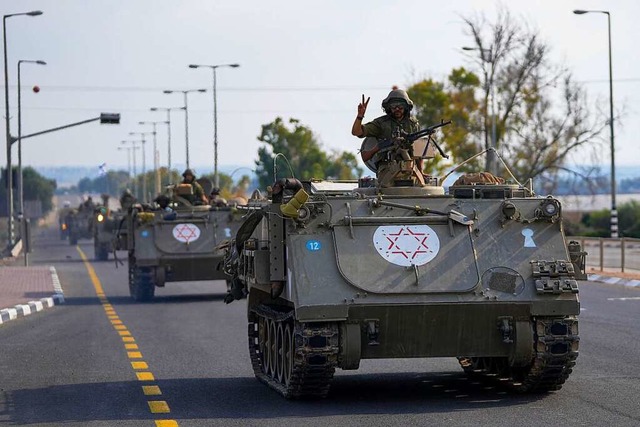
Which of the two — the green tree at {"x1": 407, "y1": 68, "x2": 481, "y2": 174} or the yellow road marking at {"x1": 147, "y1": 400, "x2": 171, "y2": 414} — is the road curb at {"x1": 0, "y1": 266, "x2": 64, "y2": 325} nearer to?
the yellow road marking at {"x1": 147, "y1": 400, "x2": 171, "y2": 414}

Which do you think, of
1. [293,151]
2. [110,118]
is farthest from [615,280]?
[293,151]

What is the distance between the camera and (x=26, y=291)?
107 ft

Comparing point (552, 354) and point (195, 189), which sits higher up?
point (195, 189)

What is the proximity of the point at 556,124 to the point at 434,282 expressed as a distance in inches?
1826

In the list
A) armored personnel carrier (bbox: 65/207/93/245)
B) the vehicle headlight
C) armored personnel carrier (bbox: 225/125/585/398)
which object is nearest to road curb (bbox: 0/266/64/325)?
armored personnel carrier (bbox: 225/125/585/398)

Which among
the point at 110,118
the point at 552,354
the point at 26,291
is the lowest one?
the point at 26,291

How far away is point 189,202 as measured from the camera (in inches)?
1225

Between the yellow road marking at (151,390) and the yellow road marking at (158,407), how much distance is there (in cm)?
63

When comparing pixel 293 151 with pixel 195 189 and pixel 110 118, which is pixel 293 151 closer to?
pixel 110 118

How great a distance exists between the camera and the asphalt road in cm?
1161

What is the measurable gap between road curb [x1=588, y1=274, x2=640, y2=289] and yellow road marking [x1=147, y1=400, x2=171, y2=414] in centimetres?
1902

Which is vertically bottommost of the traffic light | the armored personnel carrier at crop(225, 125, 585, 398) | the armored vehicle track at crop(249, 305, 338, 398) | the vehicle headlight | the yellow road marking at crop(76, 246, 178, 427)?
the yellow road marking at crop(76, 246, 178, 427)

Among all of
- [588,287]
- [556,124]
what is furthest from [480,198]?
[556,124]

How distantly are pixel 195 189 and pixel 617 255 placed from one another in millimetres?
12139
